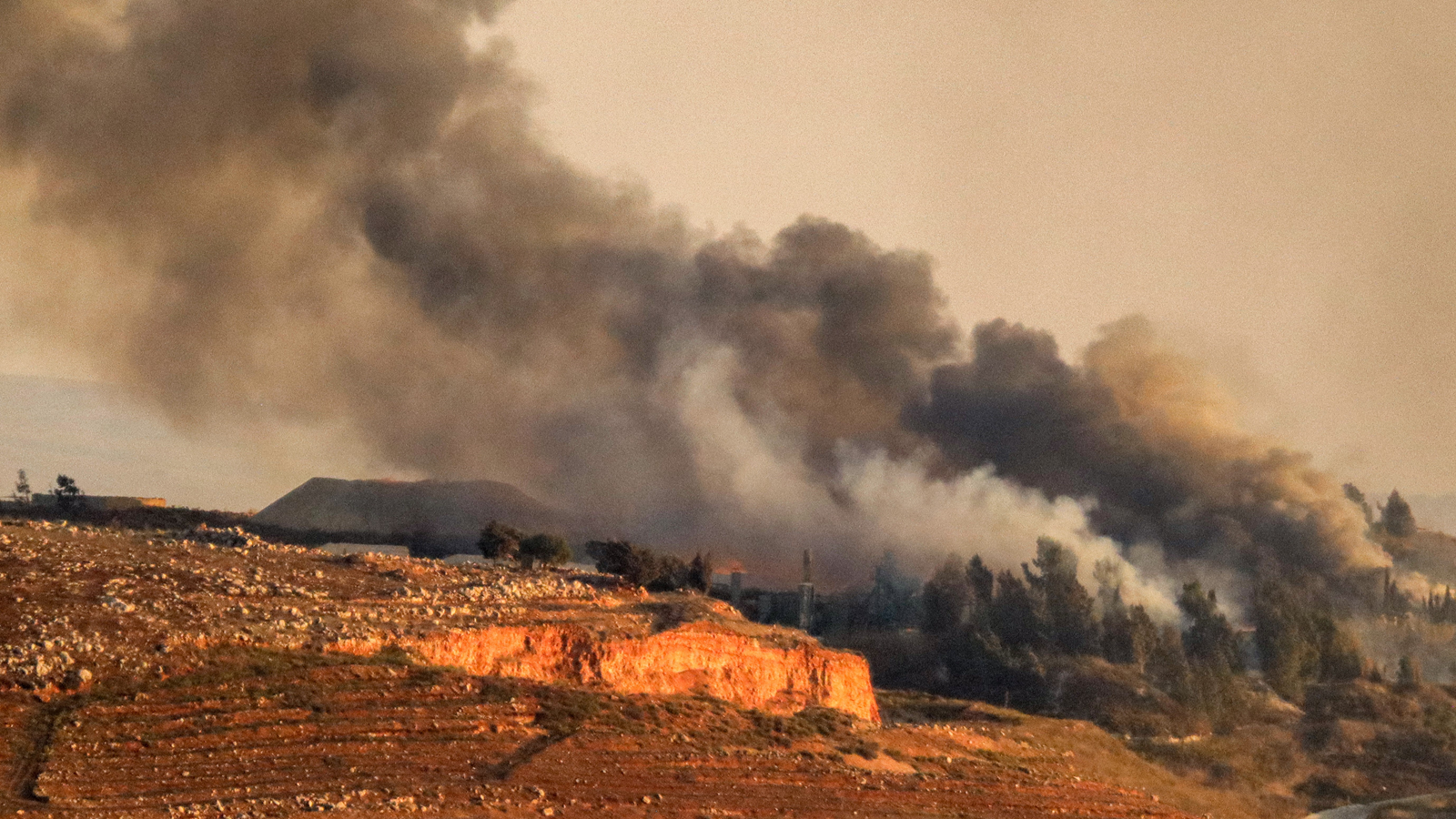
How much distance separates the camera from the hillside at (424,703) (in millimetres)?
33094

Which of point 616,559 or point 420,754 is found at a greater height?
point 616,559

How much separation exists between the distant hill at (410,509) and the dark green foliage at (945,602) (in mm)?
25128

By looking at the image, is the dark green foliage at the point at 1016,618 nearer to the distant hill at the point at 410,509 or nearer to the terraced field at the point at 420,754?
the distant hill at the point at 410,509

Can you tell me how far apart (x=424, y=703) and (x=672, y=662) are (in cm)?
1339

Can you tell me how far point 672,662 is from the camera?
5069cm

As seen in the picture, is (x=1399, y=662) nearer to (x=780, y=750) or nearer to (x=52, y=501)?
(x=780, y=750)

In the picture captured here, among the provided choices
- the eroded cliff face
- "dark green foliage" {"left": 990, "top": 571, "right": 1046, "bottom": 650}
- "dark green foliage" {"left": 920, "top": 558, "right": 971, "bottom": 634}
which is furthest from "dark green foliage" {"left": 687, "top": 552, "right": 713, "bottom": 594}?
"dark green foliage" {"left": 990, "top": 571, "right": 1046, "bottom": 650}

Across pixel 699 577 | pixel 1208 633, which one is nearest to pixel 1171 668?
pixel 1208 633

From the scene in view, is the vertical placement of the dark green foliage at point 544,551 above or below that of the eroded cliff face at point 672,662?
above

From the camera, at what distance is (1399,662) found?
92.4m

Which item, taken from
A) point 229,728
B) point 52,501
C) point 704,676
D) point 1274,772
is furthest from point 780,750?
point 52,501

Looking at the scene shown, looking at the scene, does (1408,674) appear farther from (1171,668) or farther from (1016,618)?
(1016,618)

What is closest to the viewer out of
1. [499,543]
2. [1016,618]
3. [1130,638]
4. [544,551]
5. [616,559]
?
[616,559]

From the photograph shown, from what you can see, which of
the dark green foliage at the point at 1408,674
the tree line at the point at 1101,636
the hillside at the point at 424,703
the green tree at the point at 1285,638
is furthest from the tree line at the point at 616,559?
the dark green foliage at the point at 1408,674
